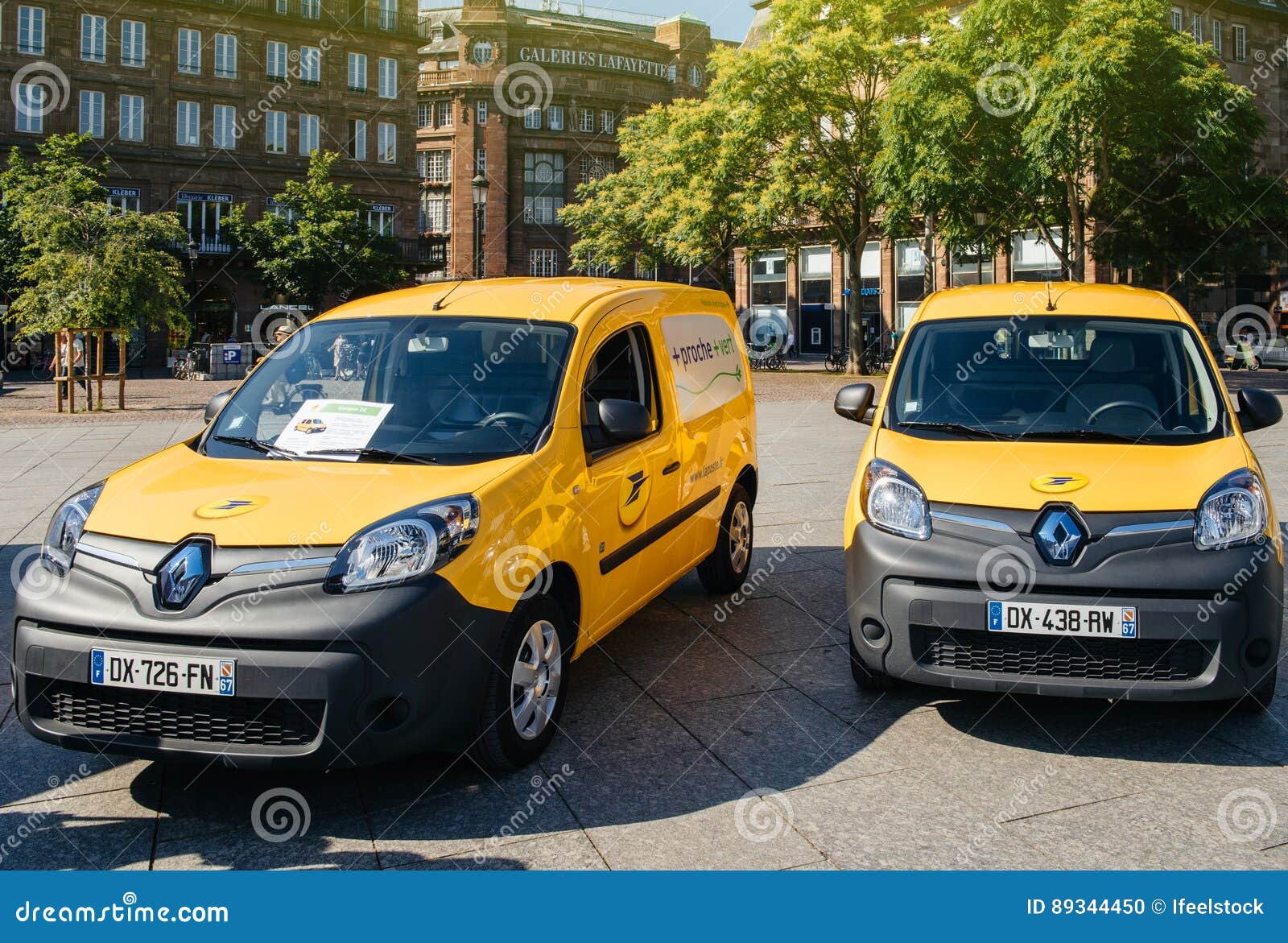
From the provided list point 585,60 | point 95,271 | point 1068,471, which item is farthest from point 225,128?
point 1068,471

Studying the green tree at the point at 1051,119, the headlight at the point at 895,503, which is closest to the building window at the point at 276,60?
the green tree at the point at 1051,119

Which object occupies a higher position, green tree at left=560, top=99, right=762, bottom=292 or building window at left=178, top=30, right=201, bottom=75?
building window at left=178, top=30, right=201, bottom=75

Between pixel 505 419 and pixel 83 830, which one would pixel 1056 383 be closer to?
pixel 505 419

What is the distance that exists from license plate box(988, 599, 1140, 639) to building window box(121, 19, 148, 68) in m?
55.5

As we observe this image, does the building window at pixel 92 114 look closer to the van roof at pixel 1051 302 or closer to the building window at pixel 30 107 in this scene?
the building window at pixel 30 107

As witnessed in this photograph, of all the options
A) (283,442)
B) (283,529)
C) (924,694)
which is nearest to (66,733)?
(283,529)

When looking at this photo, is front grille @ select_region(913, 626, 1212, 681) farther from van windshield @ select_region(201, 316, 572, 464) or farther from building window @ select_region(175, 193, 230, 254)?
building window @ select_region(175, 193, 230, 254)

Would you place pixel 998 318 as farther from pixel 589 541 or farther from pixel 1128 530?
pixel 589 541

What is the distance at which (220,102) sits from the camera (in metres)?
54.1

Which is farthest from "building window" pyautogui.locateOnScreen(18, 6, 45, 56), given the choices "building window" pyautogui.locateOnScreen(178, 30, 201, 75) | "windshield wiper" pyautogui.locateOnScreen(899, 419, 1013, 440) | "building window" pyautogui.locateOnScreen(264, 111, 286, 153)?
"windshield wiper" pyautogui.locateOnScreen(899, 419, 1013, 440)

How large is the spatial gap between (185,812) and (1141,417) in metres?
4.37

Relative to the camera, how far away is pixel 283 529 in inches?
160

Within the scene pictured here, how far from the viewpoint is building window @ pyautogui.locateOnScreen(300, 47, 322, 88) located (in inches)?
2245

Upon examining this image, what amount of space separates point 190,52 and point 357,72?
A: 8.22 m
